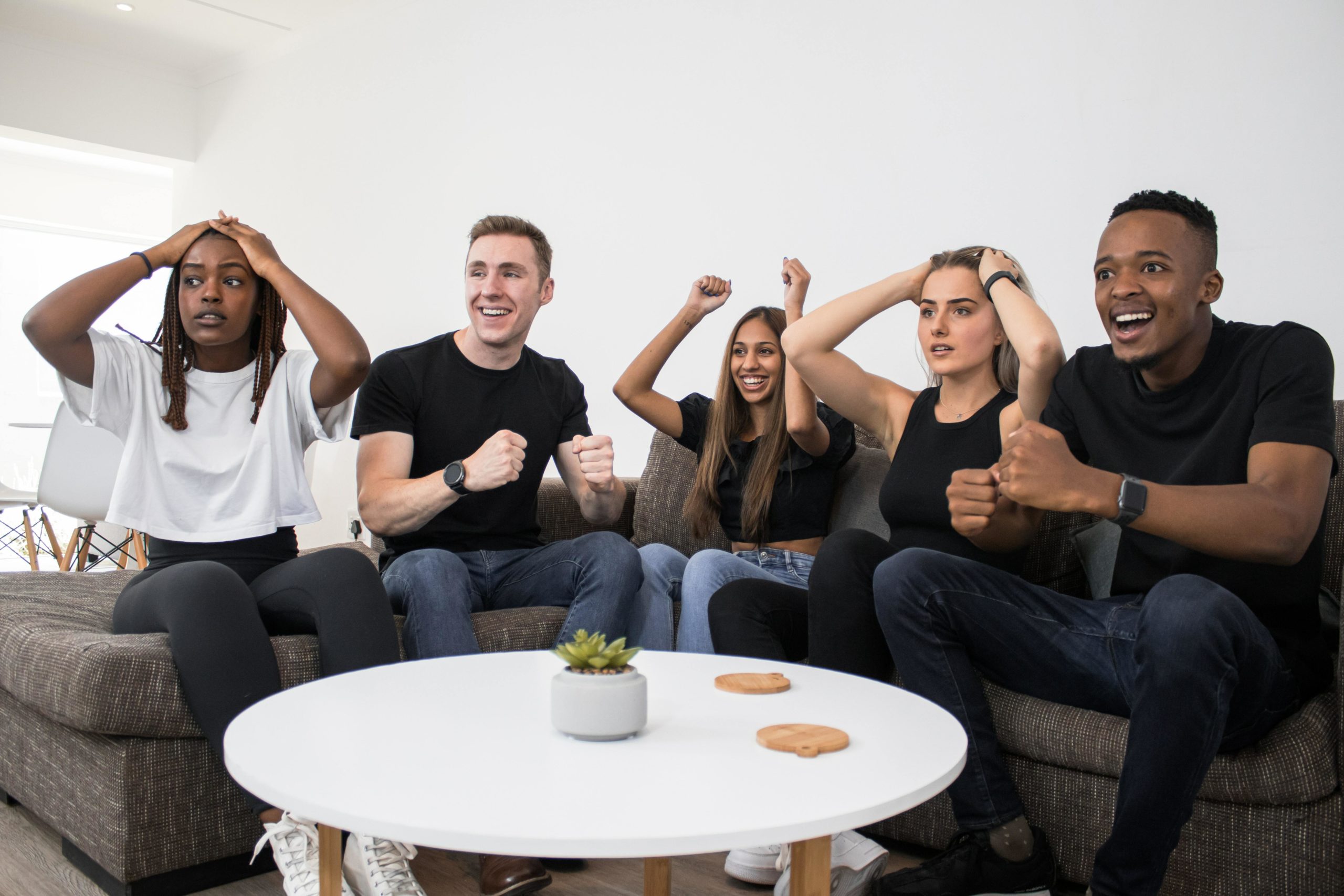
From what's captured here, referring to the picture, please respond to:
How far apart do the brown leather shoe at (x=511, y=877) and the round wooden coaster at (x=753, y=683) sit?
0.51m

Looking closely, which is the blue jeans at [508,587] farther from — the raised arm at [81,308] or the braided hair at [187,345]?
the raised arm at [81,308]

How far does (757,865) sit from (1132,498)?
32.2 inches

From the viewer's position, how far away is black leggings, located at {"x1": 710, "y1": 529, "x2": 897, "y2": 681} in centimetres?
181

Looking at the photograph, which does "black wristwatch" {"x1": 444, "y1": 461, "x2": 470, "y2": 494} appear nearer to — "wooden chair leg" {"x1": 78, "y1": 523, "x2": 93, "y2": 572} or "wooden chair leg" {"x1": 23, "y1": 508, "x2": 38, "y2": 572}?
"wooden chair leg" {"x1": 78, "y1": 523, "x2": 93, "y2": 572}

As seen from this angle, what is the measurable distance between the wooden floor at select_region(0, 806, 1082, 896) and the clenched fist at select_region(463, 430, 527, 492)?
65 centimetres

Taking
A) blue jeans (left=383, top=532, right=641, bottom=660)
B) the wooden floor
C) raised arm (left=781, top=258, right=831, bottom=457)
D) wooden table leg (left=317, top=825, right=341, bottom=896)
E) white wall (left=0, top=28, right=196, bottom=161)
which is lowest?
the wooden floor

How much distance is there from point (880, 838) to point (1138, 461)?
0.81 meters

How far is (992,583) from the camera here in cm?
164

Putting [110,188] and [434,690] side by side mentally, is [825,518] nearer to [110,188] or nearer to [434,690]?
[434,690]

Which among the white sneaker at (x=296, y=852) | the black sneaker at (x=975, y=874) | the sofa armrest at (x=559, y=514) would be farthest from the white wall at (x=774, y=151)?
the white sneaker at (x=296, y=852)

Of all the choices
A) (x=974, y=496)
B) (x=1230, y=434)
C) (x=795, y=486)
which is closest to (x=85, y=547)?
(x=795, y=486)

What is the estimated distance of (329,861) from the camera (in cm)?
120

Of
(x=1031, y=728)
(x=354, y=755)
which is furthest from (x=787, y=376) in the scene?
(x=354, y=755)

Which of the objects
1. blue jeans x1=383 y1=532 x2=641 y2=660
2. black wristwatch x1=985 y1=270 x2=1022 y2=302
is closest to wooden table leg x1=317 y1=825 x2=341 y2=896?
blue jeans x1=383 y1=532 x2=641 y2=660
